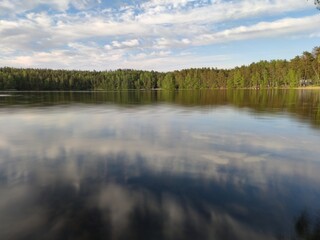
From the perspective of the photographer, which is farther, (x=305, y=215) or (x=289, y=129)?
(x=289, y=129)

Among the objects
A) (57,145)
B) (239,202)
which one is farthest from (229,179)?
(57,145)

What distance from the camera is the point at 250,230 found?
8336mm

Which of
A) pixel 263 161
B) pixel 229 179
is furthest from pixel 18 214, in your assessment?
pixel 263 161

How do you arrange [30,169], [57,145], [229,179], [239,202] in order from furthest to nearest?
1. [57,145]
2. [30,169]
3. [229,179]
4. [239,202]

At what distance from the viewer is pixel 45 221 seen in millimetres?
8766

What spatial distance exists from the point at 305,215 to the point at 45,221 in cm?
854

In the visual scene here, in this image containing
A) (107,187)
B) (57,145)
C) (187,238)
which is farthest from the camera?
(57,145)

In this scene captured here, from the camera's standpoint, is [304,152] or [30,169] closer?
[30,169]

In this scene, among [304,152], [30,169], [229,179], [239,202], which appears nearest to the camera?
[239,202]

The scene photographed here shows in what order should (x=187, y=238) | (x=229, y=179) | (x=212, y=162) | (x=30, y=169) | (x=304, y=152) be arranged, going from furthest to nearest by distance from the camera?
(x=304, y=152)
(x=212, y=162)
(x=30, y=169)
(x=229, y=179)
(x=187, y=238)

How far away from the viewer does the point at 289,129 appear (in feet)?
81.7

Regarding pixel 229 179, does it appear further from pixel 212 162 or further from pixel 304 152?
pixel 304 152

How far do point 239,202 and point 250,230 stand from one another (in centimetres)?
186

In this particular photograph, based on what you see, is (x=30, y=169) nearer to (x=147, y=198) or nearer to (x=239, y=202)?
(x=147, y=198)
